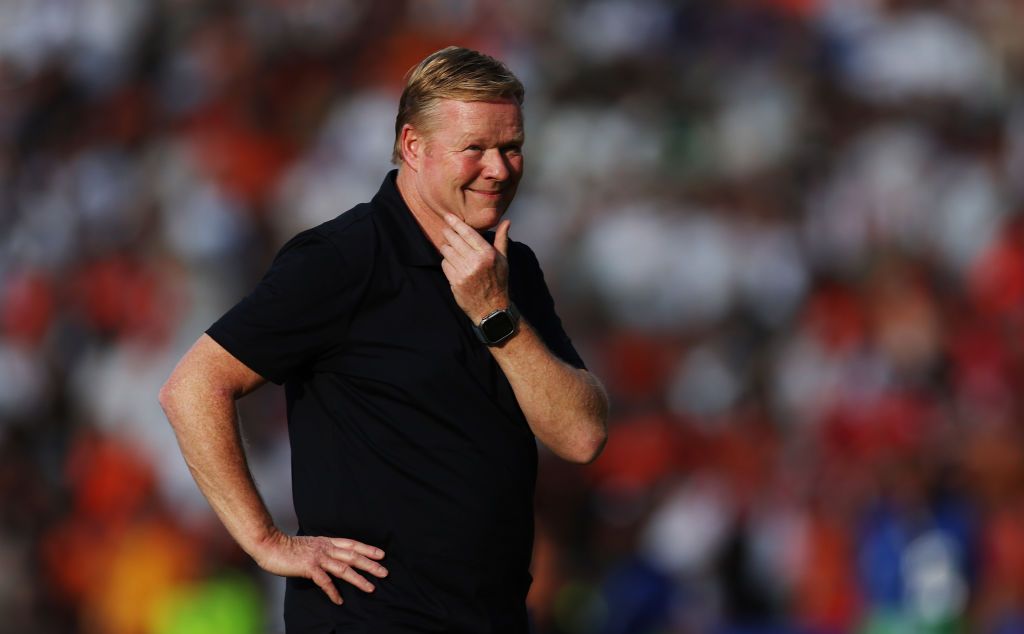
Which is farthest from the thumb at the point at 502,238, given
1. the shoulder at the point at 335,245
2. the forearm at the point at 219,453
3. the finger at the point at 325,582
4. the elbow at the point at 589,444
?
the finger at the point at 325,582

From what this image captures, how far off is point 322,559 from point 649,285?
5.61 meters

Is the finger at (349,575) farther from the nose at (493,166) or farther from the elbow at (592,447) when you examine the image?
the nose at (493,166)

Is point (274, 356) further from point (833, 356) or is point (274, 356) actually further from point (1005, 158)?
point (1005, 158)

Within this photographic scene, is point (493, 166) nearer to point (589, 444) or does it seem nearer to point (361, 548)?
point (589, 444)

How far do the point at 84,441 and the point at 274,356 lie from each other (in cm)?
640

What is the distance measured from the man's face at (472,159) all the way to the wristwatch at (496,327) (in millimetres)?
217

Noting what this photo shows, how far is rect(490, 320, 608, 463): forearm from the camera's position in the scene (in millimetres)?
3008

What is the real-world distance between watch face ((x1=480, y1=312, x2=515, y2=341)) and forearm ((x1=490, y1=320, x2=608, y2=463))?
0.02 metres

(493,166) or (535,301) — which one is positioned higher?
(493,166)

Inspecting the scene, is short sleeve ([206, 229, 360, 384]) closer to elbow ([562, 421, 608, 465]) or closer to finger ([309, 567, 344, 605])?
finger ([309, 567, 344, 605])

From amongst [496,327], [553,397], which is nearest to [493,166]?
[496,327]

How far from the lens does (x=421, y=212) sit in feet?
10.4

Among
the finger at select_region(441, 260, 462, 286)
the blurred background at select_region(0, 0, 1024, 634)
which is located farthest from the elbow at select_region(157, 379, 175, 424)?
the blurred background at select_region(0, 0, 1024, 634)

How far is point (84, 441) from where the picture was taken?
902cm
